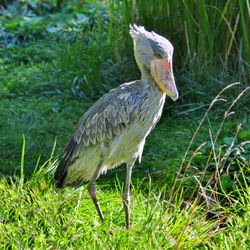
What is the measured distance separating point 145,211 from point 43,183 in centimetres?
69

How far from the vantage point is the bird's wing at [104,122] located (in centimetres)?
515

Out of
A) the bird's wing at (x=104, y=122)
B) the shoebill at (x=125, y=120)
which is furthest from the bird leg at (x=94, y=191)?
the bird's wing at (x=104, y=122)

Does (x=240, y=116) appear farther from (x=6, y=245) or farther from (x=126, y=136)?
(x=6, y=245)

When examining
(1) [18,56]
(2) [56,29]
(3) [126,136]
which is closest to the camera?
(3) [126,136]

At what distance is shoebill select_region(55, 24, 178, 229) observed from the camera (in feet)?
16.7

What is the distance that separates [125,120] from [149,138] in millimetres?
2004

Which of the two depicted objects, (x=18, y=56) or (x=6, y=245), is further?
(x=18, y=56)

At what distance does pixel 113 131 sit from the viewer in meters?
5.25

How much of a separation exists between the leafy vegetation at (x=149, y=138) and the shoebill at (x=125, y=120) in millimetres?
198

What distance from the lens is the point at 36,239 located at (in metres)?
4.75

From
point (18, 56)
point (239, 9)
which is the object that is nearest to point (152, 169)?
point (239, 9)

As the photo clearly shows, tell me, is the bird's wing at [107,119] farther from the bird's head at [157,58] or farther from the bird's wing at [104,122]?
the bird's head at [157,58]

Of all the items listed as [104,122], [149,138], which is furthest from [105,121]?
[149,138]

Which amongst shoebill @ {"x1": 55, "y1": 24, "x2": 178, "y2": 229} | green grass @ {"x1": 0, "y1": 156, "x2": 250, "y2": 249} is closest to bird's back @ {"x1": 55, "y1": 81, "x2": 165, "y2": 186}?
shoebill @ {"x1": 55, "y1": 24, "x2": 178, "y2": 229}
